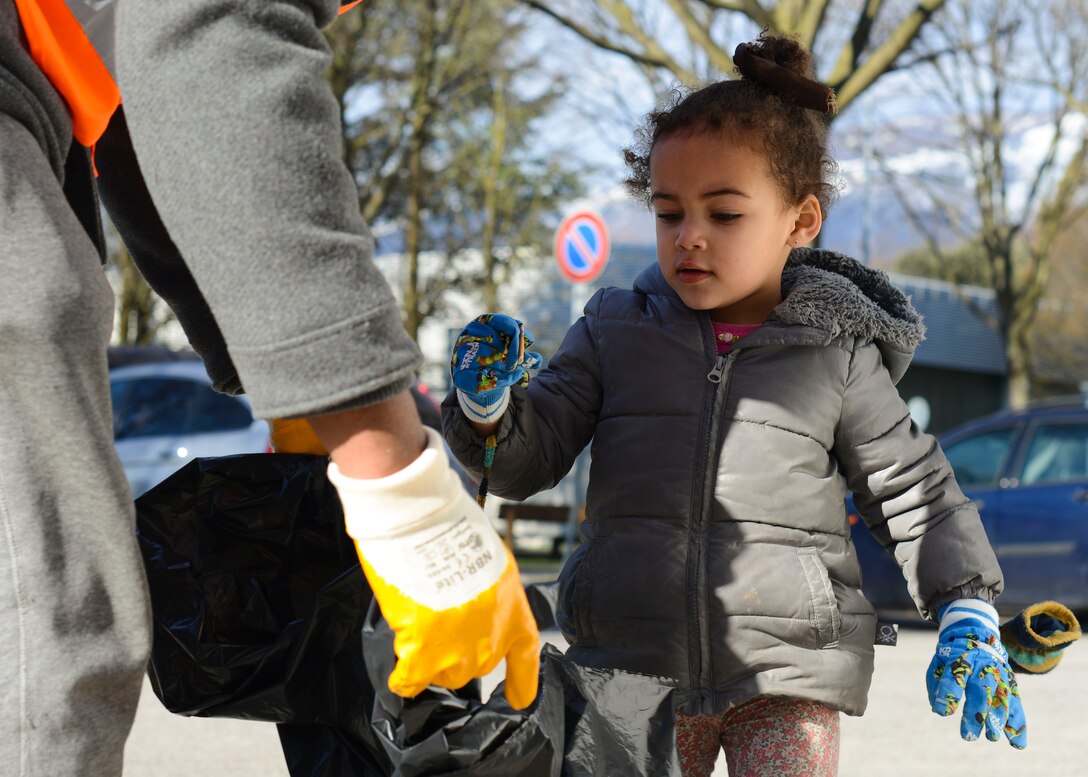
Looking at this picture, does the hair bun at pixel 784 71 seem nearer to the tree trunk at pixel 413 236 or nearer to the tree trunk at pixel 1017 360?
the tree trunk at pixel 413 236

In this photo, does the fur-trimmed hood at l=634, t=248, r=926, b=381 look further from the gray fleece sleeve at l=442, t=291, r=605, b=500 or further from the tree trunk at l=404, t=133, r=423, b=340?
the tree trunk at l=404, t=133, r=423, b=340

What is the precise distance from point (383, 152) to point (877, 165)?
10230 millimetres

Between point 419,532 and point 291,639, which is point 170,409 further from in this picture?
point 419,532

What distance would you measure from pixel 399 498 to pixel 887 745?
181 inches

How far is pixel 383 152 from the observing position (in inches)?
656

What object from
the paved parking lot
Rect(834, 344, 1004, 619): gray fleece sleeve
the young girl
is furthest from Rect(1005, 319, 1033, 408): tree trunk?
Rect(834, 344, 1004, 619): gray fleece sleeve

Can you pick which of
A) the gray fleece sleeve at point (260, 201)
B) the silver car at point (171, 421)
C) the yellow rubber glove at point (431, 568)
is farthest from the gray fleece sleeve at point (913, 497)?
the silver car at point (171, 421)

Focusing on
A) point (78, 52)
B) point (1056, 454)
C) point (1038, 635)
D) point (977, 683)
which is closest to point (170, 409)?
point (1056, 454)

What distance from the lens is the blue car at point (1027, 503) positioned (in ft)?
29.1

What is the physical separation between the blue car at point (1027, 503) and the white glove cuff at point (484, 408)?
6.73 meters

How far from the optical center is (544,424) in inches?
96.7

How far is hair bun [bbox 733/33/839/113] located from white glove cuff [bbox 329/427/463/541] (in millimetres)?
1511

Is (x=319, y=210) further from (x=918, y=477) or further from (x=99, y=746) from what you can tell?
(x=918, y=477)

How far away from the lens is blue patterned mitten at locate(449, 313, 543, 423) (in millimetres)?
2271
